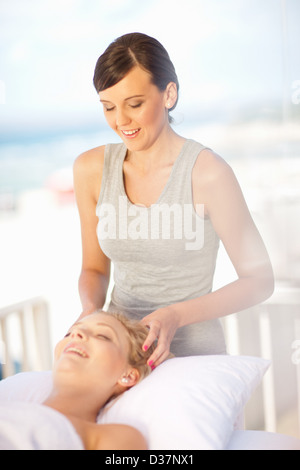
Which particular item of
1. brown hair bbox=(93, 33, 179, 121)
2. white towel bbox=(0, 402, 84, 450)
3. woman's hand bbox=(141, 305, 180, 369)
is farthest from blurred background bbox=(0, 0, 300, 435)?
white towel bbox=(0, 402, 84, 450)

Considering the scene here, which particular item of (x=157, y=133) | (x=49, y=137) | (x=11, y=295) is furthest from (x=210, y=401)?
(x=11, y=295)

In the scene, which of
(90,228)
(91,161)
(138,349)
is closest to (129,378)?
(138,349)

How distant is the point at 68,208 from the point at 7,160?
35 cm

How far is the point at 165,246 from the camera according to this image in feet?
3.43

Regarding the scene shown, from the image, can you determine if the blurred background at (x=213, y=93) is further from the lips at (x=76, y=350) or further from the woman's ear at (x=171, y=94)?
the lips at (x=76, y=350)

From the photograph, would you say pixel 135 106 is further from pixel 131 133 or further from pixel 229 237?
pixel 229 237

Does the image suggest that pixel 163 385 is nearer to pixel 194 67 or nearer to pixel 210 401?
pixel 210 401

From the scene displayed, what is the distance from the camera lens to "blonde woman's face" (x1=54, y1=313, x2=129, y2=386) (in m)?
0.91

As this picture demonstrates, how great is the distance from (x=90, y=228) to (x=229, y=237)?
0.36 metres

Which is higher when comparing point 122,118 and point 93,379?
point 122,118

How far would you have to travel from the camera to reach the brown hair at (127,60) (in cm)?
96

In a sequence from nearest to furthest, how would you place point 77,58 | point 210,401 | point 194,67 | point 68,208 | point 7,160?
1. point 210,401
2. point 194,67
3. point 77,58
4. point 7,160
5. point 68,208

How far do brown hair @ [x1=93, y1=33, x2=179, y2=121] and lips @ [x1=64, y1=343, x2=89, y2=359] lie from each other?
1.71ft

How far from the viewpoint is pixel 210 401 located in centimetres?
82
